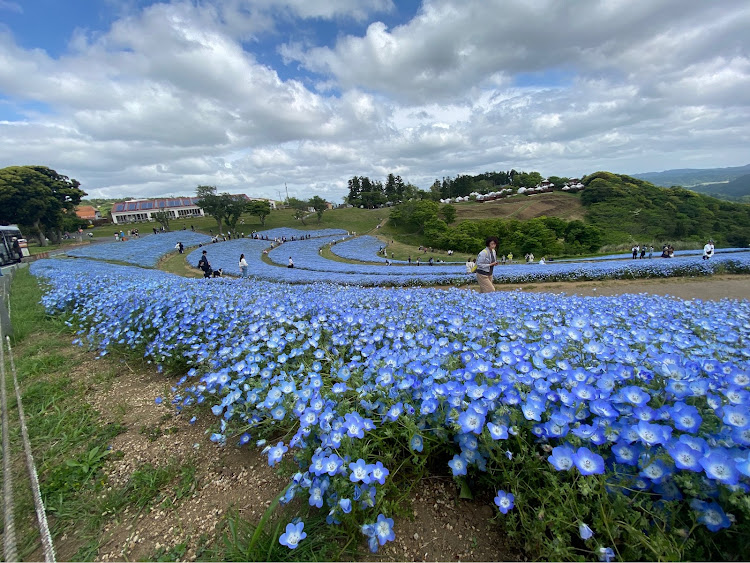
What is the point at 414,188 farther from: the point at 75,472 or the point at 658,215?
the point at 75,472

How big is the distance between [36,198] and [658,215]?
98.6 metres

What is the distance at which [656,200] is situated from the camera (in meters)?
73.1

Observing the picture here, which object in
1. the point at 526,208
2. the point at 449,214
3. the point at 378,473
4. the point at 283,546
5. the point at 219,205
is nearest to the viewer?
the point at 378,473

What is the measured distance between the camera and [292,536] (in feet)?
5.41

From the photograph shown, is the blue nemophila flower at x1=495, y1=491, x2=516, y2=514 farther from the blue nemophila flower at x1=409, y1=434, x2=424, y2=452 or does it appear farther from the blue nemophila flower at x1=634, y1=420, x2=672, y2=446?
the blue nemophila flower at x1=634, y1=420, x2=672, y2=446

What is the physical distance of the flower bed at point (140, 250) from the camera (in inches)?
1085

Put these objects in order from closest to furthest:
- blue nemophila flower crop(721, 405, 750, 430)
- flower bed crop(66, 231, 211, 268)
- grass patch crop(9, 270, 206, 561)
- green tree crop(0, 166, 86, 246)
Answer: blue nemophila flower crop(721, 405, 750, 430)
grass patch crop(9, 270, 206, 561)
flower bed crop(66, 231, 211, 268)
green tree crop(0, 166, 86, 246)

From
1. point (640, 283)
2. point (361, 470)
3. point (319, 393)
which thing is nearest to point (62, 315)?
point (319, 393)

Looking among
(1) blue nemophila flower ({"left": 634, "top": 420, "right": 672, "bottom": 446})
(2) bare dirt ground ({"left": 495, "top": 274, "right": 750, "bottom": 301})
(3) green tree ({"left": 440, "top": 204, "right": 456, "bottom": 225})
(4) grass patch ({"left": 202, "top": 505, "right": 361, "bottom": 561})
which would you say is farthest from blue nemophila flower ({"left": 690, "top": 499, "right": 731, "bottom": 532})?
(3) green tree ({"left": 440, "top": 204, "right": 456, "bottom": 225})

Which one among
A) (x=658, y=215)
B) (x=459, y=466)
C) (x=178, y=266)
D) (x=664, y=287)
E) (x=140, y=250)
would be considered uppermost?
(x=459, y=466)

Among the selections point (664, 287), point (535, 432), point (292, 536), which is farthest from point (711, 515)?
point (664, 287)

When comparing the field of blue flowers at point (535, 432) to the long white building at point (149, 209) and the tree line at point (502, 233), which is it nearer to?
the tree line at point (502, 233)

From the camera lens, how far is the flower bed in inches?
1085

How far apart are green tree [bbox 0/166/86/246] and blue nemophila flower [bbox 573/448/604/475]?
52639 mm
